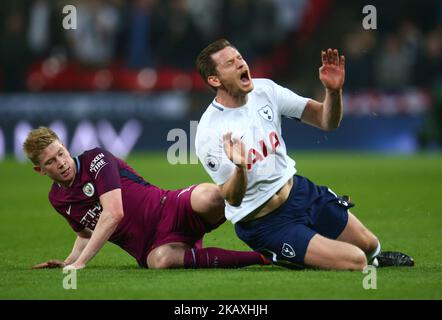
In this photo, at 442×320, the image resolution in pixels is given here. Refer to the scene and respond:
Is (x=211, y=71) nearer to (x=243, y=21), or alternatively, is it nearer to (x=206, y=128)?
(x=206, y=128)

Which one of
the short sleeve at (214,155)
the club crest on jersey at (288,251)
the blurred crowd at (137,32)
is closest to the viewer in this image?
the short sleeve at (214,155)

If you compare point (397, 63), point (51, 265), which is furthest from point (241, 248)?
point (397, 63)

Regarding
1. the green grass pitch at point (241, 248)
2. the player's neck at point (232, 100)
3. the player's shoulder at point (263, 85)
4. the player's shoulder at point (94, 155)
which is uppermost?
the player's shoulder at point (263, 85)

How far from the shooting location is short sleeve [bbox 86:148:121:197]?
7566mm

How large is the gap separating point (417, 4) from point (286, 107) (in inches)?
630

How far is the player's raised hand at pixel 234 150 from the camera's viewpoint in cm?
665

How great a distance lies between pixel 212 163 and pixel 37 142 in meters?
1.30

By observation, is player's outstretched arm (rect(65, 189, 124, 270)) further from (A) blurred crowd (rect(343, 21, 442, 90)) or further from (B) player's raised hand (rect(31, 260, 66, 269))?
(A) blurred crowd (rect(343, 21, 442, 90))

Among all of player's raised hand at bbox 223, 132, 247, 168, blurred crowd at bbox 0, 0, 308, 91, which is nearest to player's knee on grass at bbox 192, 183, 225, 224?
player's raised hand at bbox 223, 132, 247, 168

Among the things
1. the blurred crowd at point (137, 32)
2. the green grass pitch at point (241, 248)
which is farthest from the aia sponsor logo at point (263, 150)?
the blurred crowd at point (137, 32)

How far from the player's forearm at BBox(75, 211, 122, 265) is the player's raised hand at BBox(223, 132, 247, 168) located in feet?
3.90

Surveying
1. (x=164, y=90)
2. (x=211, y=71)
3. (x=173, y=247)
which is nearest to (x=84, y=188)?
(x=173, y=247)

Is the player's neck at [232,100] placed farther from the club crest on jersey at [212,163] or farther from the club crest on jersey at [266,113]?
the club crest on jersey at [212,163]

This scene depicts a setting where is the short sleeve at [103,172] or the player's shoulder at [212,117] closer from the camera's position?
the player's shoulder at [212,117]
